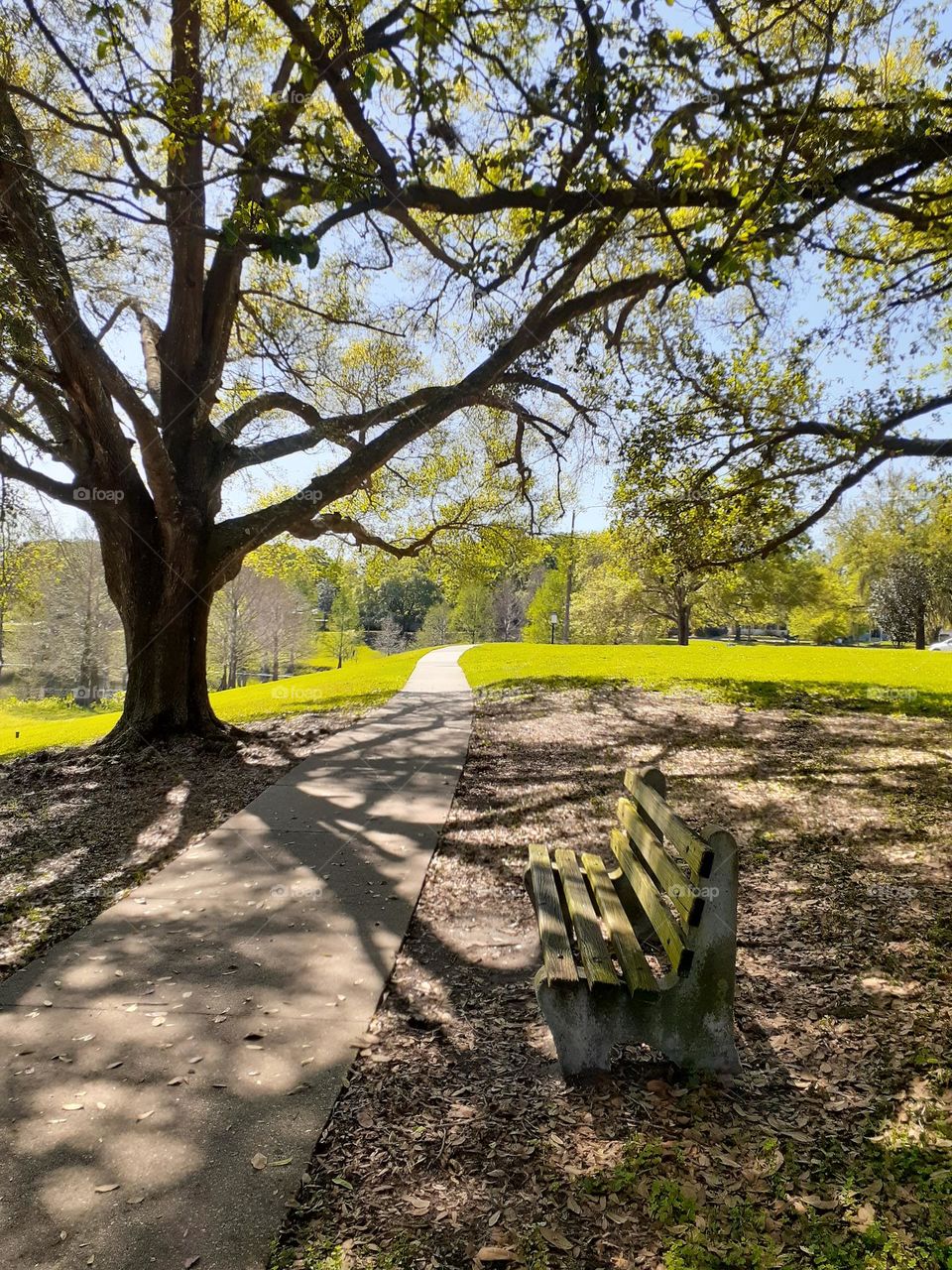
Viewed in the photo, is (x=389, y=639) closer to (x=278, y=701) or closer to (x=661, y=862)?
(x=278, y=701)

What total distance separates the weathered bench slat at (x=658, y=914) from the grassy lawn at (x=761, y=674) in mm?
10197

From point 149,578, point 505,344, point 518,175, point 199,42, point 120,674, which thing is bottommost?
point 120,674

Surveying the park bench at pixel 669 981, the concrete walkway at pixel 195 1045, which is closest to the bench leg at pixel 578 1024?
the park bench at pixel 669 981

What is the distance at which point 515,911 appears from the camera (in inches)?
181

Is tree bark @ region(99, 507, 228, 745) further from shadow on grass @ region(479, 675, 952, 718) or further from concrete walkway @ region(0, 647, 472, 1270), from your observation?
shadow on grass @ region(479, 675, 952, 718)

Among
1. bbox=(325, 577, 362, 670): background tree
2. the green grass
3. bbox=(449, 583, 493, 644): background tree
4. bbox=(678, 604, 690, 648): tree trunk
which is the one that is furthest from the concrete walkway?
bbox=(449, 583, 493, 644): background tree

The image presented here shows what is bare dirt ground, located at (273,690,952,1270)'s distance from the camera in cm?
208

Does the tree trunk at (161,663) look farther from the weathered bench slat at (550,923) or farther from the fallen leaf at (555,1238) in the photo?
the fallen leaf at (555,1238)

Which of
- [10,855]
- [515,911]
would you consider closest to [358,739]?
[10,855]

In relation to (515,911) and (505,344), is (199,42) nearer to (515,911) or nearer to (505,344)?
(505,344)

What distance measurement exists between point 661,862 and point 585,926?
44cm

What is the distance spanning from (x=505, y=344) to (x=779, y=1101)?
324 inches

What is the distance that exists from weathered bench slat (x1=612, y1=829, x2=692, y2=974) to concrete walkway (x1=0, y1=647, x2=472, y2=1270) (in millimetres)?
1410

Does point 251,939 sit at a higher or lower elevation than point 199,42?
lower
